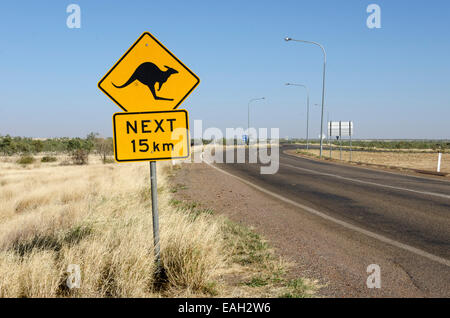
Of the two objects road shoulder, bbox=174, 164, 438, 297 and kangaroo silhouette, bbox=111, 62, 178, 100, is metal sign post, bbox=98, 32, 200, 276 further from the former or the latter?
road shoulder, bbox=174, 164, 438, 297

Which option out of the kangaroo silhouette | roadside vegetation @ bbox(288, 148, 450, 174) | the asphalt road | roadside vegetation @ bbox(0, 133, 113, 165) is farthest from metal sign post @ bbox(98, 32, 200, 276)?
roadside vegetation @ bbox(0, 133, 113, 165)

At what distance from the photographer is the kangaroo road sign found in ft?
12.5

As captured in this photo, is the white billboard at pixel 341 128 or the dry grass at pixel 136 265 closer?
the dry grass at pixel 136 265

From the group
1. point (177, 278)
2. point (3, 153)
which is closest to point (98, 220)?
point (177, 278)

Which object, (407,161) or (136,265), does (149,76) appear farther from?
(407,161)

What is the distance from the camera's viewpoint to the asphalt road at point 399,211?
4434 mm

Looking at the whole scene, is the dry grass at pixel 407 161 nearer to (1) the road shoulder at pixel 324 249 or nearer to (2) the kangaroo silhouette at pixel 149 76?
(1) the road shoulder at pixel 324 249

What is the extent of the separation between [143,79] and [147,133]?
59 cm

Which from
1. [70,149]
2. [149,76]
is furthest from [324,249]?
[70,149]

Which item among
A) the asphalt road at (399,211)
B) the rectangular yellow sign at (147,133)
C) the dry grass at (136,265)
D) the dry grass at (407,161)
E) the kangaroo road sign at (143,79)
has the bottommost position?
the dry grass at (407,161)

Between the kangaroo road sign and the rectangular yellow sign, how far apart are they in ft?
0.37

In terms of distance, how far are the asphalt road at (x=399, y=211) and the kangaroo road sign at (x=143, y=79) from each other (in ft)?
11.5

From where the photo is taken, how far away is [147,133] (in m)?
3.77

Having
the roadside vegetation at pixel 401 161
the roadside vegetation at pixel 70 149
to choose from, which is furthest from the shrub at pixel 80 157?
the roadside vegetation at pixel 401 161
